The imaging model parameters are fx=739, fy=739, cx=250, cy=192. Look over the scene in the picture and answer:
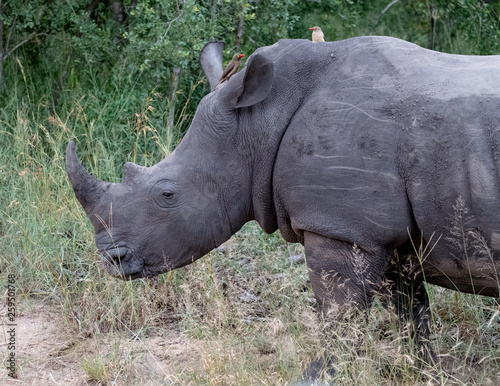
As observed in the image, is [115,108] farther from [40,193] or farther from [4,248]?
[4,248]

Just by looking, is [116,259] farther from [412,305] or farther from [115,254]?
[412,305]

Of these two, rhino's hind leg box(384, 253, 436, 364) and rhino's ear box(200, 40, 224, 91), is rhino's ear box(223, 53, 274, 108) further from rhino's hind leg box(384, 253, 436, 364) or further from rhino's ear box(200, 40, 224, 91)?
rhino's hind leg box(384, 253, 436, 364)

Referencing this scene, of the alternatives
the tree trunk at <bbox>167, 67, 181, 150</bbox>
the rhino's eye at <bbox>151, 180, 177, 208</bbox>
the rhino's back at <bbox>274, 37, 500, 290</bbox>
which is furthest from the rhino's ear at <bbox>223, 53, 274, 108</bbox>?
the tree trunk at <bbox>167, 67, 181, 150</bbox>

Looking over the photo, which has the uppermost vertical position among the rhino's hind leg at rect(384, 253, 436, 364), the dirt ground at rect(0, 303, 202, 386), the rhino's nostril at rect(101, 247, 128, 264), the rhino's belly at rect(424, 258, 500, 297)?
the rhino's nostril at rect(101, 247, 128, 264)

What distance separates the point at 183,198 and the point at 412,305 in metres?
1.35

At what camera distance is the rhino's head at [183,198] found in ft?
11.8

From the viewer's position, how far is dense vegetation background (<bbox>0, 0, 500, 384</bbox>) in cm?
462

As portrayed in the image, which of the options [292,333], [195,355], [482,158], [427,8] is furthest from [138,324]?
[427,8]

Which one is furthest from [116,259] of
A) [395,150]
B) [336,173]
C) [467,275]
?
[467,275]

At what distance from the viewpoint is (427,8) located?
8.38 meters

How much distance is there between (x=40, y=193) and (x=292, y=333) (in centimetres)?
267

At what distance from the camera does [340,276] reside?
3.33 metres

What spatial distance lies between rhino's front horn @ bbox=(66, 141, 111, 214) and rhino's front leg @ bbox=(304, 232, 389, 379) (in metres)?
1.12

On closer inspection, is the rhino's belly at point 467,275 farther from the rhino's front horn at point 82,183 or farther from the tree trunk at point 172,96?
Answer: the tree trunk at point 172,96
